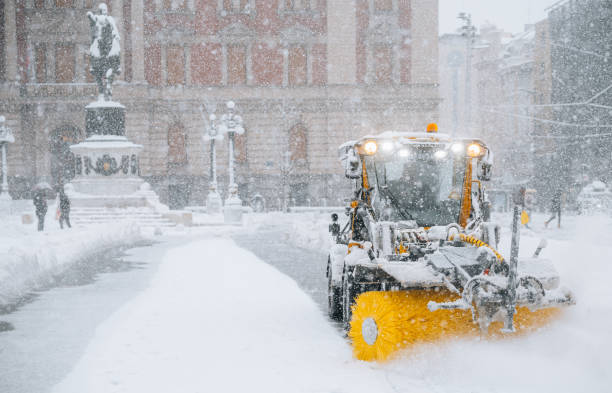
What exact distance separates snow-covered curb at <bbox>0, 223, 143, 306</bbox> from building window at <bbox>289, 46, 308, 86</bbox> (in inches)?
1135

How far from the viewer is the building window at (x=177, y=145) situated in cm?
4656

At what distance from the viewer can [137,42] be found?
45719 millimetres

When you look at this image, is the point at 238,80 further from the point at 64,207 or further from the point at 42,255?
the point at 42,255

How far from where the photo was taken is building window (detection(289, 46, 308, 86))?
4706 cm

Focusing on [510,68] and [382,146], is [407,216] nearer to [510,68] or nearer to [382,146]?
[382,146]

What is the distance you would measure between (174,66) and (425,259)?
139 ft

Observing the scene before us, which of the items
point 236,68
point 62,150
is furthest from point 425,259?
point 62,150

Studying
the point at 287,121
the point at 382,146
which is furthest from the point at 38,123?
the point at 382,146

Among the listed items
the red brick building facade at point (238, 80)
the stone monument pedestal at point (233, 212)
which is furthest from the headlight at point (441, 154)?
the red brick building facade at point (238, 80)

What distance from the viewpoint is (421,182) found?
746cm

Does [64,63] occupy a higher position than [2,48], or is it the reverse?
[2,48]

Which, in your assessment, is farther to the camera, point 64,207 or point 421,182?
point 64,207

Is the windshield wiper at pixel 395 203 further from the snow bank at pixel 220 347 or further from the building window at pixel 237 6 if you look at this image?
the building window at pixel 237 6

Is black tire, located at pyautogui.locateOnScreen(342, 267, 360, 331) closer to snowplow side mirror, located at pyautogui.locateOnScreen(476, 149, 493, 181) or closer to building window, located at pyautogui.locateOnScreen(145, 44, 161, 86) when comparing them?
snowplow side mirror, located at pyautogui.locateOnScreen(476, 149, 493, 181)
